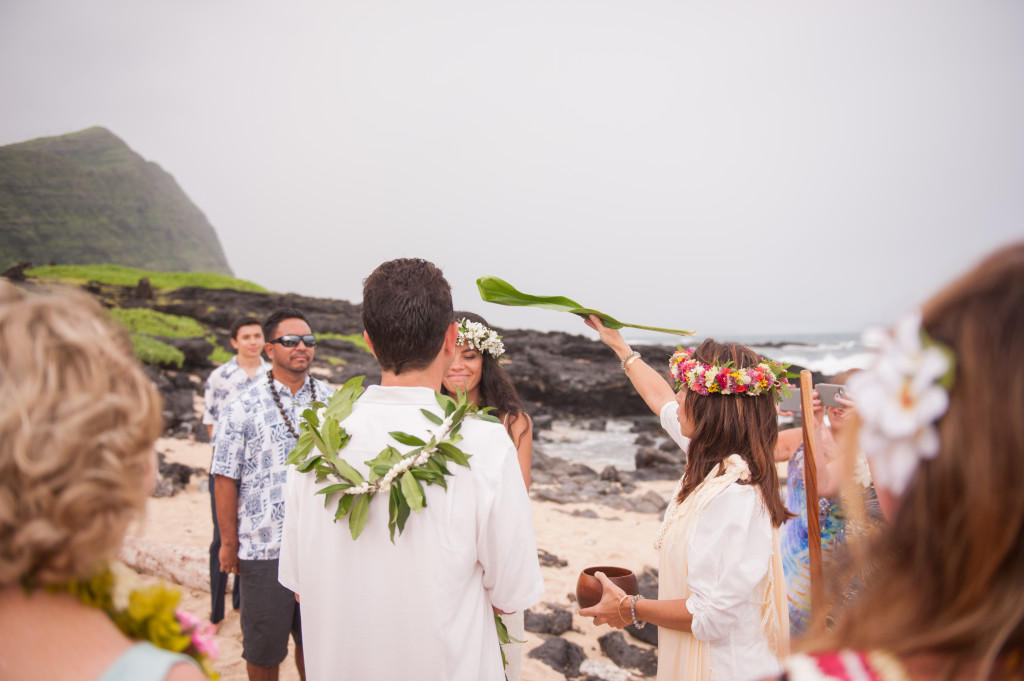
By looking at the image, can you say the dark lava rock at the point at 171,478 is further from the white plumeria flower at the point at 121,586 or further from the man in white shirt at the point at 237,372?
the white plumeria flower at the point at 121,586

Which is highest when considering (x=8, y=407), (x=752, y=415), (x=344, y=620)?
(x=8, y=407)

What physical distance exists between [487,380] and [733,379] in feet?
6.17

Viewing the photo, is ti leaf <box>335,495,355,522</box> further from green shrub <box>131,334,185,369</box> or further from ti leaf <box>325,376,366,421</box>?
green shrub <box>131,334,185,369</box>

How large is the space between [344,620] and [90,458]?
1.32 meters

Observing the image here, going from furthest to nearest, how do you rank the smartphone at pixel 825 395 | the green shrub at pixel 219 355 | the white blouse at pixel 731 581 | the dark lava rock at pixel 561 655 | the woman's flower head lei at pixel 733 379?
the green shrub at pixel 219 355, the dark lava rock at pixel 561 655, the smartphone at pixel 825 395, the woman's flower head lei at pixel 733 379, the white blouse at pixel 731 581

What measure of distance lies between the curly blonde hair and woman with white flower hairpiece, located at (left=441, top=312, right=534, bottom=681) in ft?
9.10

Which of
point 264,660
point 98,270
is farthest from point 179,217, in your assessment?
point 264,660

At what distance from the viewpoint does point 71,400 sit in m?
0.99

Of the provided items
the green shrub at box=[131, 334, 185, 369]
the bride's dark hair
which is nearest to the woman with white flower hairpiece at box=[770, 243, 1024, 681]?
the bride's dark hair

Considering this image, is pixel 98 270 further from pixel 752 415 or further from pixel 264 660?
pixel 752 415

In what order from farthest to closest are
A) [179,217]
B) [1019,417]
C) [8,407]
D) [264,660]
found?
[179,217] → [264,660] → [8,407] → [1019,417]

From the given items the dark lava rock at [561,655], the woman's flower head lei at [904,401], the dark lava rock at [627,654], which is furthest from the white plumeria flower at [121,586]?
the dark lava rock at [627,654]

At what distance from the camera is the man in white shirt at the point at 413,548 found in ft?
6.55

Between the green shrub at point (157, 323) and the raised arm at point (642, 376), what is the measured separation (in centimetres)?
2342
